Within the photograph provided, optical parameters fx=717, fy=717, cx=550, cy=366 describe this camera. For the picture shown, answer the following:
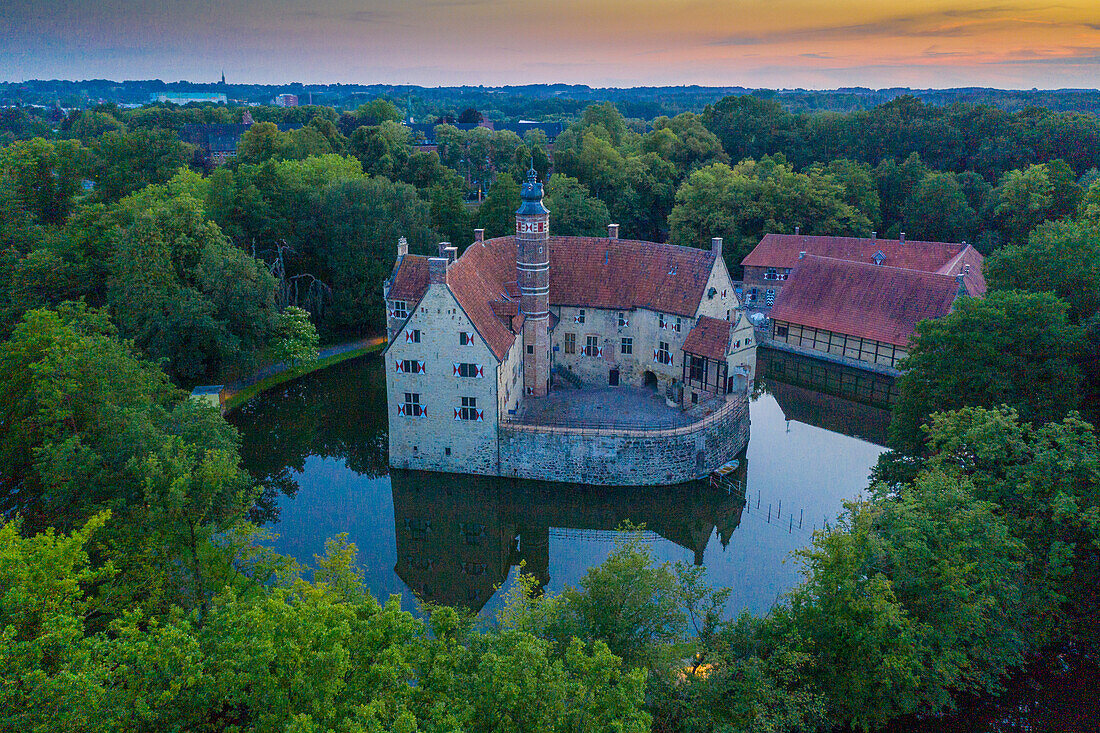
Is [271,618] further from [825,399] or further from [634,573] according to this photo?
[825,399]

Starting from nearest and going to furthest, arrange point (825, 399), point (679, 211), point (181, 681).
Answer: point (181, 681) → point (825, 399) → point (679, 211)

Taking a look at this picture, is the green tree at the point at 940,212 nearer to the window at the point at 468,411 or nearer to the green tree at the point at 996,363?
the green tree at the point at 996,363

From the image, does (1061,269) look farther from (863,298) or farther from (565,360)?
(565,360)

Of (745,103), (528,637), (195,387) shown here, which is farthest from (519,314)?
(745,103)

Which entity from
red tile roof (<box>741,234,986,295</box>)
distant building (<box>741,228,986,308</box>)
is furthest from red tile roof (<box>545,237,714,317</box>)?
red tile roof (<box>741,234,986,295</box>)

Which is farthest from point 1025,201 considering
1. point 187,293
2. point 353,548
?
point 353,548

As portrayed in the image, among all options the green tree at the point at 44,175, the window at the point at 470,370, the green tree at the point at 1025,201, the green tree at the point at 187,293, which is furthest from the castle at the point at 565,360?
the green tree at the point at 1025,201
